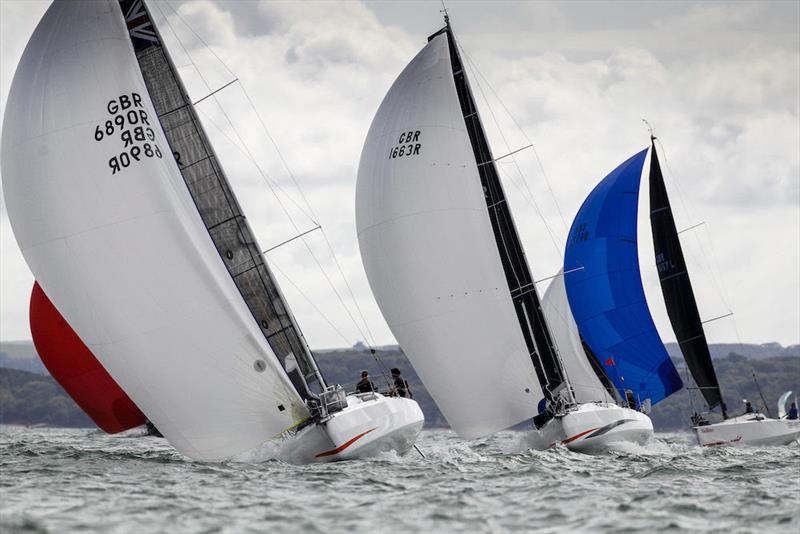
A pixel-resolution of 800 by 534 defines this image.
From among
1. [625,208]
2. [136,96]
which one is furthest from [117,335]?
[625,208]

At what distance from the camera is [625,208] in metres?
22.1

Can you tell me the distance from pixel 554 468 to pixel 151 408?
532cm

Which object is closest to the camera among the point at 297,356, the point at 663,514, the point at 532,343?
the point at 663,514

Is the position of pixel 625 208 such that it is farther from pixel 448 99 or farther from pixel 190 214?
pixel 190 214

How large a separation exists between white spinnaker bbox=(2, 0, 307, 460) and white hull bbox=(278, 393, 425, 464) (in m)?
0.48

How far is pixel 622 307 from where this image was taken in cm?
2144

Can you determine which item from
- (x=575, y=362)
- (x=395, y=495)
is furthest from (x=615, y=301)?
(x=395, y=495)

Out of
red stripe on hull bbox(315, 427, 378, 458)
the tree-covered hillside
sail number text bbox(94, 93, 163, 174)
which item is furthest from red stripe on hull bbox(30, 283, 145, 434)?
the tree-covered hillside

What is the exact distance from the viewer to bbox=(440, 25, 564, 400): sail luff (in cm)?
1836

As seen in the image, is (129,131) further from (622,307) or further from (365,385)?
(622,307)

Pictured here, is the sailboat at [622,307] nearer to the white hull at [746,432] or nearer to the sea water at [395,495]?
the white hull at [746,432]

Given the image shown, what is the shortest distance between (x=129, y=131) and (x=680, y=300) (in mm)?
14082

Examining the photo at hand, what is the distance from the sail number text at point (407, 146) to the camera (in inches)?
728

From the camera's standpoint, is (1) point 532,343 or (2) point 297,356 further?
(1) point 532,343
